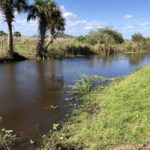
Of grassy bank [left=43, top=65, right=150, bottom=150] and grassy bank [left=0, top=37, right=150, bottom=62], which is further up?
grassy bank [left=0, top=37, right=150, bottom=62]

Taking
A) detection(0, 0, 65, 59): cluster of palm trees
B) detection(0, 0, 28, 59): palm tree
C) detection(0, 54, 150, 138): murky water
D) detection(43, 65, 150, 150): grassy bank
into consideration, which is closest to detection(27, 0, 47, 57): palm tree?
detection(0, 0, 65, 59): cluster of palm trees

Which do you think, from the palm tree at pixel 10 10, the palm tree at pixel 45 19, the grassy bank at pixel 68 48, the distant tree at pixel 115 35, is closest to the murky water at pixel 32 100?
the palm tree at pixel 10 10

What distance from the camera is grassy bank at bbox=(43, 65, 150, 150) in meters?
8.32

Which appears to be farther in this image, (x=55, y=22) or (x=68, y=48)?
(x=68, y=48)

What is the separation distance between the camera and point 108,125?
31.7 feet

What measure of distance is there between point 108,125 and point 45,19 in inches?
1166

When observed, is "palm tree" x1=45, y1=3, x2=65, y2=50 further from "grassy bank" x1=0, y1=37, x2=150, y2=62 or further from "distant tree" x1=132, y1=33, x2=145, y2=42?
"distant tree" x1=132, y1=33, x2=145, y2=42

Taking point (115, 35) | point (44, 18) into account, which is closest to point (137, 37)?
point (115, 35)

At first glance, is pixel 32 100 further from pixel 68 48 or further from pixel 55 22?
pixel 68 48

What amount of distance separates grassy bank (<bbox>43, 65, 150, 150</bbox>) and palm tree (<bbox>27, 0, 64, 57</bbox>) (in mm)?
24929

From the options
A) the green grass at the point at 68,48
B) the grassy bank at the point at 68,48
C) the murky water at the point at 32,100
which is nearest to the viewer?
the murky water at the point at 32,100

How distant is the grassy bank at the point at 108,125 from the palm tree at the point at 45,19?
81.8 feet

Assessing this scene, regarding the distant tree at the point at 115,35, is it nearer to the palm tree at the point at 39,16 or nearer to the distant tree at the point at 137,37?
the distant tree at the point at 137,37

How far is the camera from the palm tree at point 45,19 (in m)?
37.3
